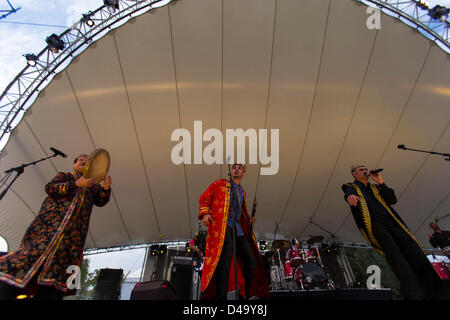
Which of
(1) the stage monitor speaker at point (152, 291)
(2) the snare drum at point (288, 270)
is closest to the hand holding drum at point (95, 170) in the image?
(1) the stage monitor speaker at point (152, 291)

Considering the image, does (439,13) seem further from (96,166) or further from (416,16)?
(96,166)

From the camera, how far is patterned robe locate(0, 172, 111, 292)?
1.53 meters

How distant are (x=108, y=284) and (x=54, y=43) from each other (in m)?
6.20

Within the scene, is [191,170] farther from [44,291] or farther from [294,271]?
[44,291]

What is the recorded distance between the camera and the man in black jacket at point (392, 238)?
171cm

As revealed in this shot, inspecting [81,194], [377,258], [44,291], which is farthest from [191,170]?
[377,258]

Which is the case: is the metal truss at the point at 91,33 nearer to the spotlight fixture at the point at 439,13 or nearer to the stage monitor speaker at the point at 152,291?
the spotlight fixture at the point at 439,13

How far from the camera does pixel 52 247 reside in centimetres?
167

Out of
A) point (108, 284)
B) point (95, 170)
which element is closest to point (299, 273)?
point (95, 170)

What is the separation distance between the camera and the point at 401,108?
17.2 feet
